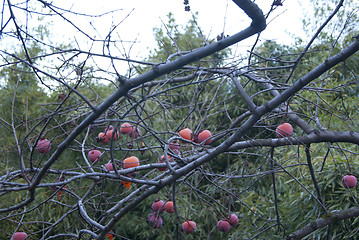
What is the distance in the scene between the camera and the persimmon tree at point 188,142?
40.8 inches

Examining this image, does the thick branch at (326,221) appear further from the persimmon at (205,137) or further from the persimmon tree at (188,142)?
the persimmon at (205,137)

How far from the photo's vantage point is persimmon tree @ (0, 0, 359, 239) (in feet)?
3.40

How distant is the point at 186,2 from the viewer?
112 centimetres

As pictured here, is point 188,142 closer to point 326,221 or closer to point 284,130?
point 284,130

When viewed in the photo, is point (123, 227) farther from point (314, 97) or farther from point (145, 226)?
point (314, 97)

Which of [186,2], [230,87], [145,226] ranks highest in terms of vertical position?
[230,87]

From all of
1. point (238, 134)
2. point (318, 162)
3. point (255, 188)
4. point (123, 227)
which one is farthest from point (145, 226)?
point (238, 134)

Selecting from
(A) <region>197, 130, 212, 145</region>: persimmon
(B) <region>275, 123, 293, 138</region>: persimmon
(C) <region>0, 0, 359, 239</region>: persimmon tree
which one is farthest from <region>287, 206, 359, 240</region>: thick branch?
(A) <region>197, 130, 212, 145</region>: persimmon

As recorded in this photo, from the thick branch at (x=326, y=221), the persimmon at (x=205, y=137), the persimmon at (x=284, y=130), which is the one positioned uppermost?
the persimmon at (x=205, y=137)

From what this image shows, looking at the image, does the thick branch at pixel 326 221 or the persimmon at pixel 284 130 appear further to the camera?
the thick branch at pixel 326 221

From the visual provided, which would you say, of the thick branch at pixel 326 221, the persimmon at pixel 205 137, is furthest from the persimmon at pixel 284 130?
the thick branch at pixel 326 221

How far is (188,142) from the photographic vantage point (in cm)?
109

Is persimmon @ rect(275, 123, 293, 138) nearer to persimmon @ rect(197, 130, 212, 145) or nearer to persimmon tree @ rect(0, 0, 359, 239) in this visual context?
persimmon tree @ rect(0, 0, 359, 239)

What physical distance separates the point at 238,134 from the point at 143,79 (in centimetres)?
47
